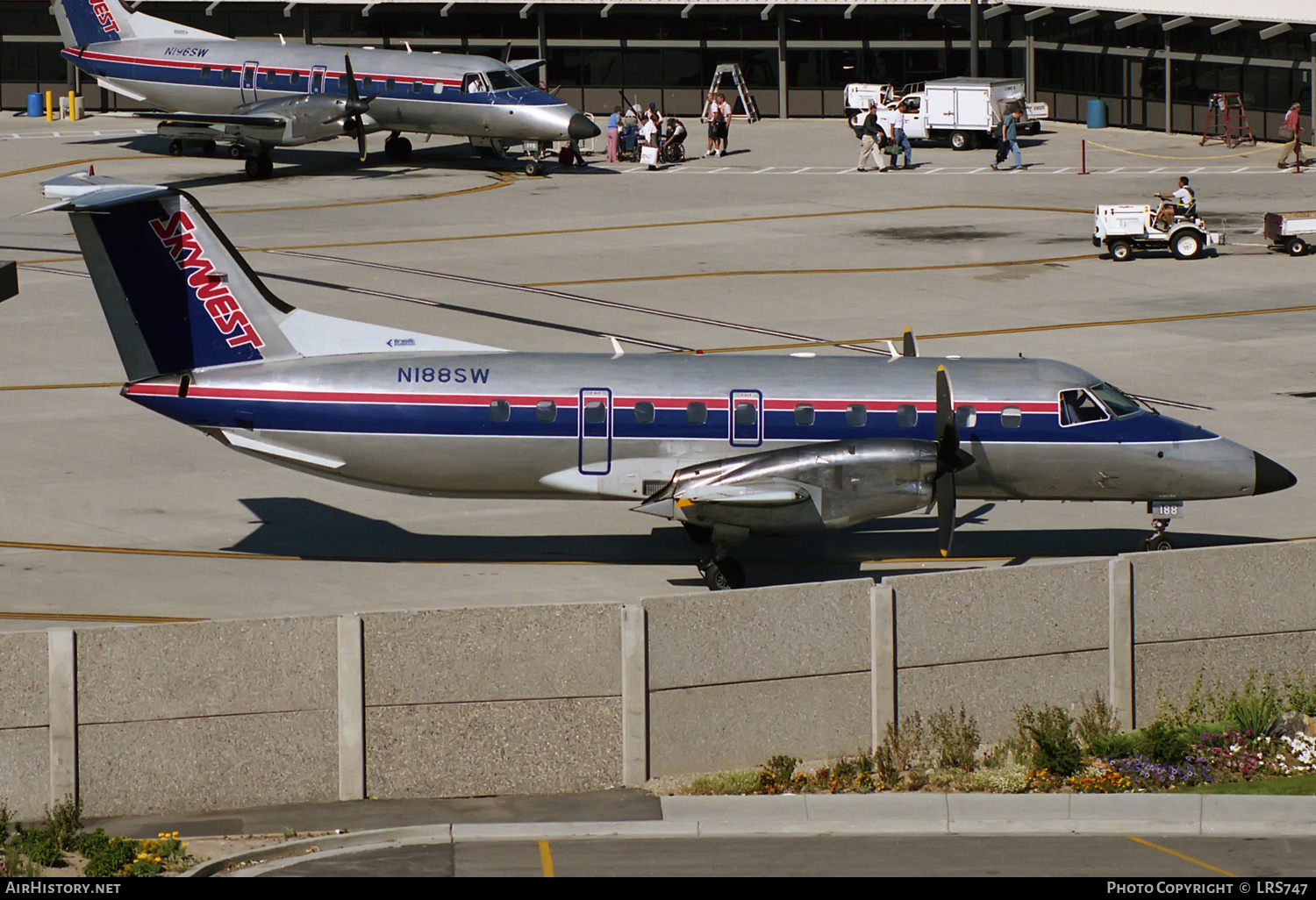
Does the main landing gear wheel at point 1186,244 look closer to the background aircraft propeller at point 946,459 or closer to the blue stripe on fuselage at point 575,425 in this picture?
the blue stripe on fuselage at point 575,425

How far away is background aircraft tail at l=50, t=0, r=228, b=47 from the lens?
64.9 metres

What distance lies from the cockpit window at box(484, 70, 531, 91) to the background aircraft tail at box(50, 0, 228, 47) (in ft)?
37.0

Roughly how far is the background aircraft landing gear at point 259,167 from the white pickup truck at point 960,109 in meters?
23.8

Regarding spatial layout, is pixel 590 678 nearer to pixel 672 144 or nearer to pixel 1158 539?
pixel 1158 539

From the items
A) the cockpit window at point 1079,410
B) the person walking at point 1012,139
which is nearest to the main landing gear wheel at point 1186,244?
the person walking at point 1012,139

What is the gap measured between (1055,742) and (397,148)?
5277 cm

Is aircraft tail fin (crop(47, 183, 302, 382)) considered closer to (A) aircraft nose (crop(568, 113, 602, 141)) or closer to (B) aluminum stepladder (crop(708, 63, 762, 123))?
(A) aircraft nose (crop(568, 113, 602, 141))

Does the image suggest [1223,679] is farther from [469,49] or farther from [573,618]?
[469,49]

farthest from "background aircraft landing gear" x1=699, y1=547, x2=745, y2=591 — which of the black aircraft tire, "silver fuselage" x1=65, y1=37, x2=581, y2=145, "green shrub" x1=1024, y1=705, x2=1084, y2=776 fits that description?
"silver fuselage" x1=65, y1=37, x2=581, y2=145

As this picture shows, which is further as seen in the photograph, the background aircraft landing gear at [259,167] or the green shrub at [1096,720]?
the background aircraft landing gear at [259,167]

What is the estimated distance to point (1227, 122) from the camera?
6944cm

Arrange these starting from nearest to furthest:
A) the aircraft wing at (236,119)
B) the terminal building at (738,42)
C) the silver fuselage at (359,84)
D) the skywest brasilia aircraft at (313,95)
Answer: the aircraft wing at (236,119)
the skywest brasilia aircraft at (313,95)
the silver fuselage at (359,84)
the terminal building at (738,42)

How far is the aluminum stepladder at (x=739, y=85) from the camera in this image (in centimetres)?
7925

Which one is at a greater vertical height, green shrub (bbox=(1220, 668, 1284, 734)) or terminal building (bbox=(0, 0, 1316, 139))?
terminal building (bbox=(0, 0, 1316, 139))
